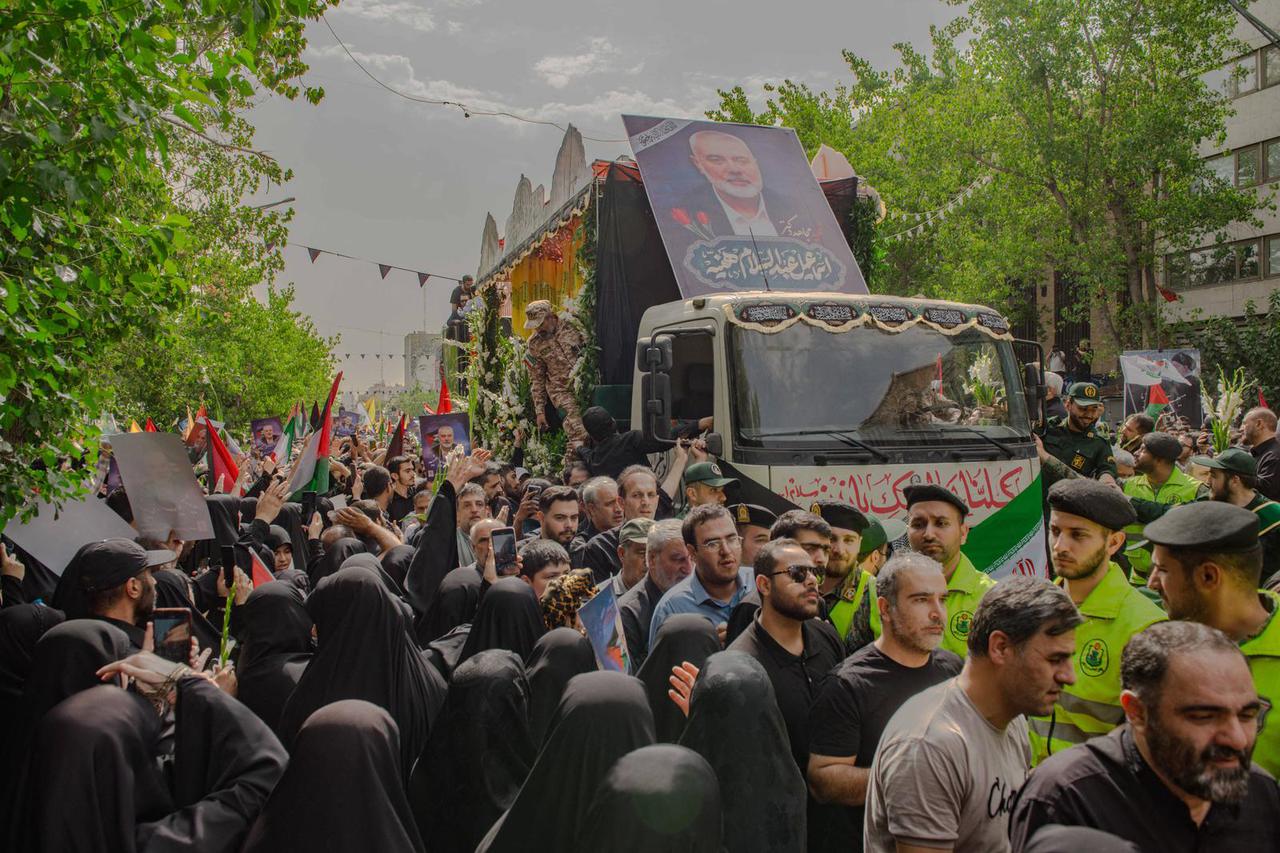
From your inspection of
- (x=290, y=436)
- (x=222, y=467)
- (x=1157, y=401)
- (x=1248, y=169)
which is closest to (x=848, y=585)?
(x=222, y=467)

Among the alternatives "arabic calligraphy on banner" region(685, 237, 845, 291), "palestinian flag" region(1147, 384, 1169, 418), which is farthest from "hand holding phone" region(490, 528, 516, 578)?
"palestinian flag" region(1147, 384, 1169, 418)

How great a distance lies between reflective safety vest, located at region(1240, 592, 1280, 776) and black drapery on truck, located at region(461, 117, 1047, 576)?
3795mm

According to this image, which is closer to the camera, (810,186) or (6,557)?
(6,557)

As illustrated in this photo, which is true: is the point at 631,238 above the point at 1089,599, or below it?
above

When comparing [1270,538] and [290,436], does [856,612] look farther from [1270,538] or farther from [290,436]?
[290,436]

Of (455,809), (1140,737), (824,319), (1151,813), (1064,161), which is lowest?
(455,809)

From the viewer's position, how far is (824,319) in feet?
23.6

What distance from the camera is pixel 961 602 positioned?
415 cm

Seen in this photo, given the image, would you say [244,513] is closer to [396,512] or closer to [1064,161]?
[396,512]

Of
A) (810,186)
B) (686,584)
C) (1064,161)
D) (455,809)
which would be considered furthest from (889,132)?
(455,809)

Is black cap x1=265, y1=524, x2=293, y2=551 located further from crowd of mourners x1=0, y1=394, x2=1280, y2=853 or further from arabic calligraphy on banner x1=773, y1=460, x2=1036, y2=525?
arabic calligraphy on banner x1=773, y1=460, x2=1036, y2=525

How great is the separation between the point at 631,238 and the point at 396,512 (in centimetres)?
320

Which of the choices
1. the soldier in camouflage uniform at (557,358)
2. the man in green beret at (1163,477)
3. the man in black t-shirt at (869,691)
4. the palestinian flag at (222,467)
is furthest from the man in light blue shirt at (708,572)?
the palestinian flag at (222,467)

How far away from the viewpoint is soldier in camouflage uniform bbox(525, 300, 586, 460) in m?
9.66
